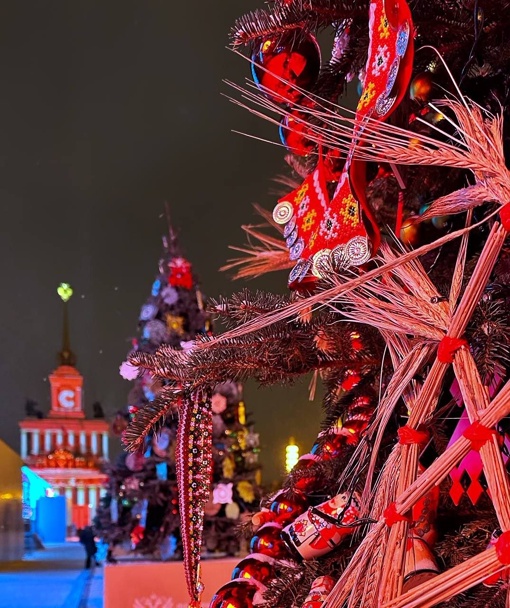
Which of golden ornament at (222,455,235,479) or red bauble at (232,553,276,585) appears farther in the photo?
golden ornament at (222,455,235,479)

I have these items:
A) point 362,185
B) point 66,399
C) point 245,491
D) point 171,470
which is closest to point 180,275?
point 171,470

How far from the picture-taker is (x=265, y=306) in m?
0.91

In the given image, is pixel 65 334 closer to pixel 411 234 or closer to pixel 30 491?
pixel 30 491

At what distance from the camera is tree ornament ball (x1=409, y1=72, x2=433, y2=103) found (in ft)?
3.27

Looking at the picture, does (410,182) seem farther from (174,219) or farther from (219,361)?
(174,219)

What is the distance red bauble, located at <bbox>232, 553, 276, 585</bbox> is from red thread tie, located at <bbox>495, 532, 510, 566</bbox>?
1.63 ft

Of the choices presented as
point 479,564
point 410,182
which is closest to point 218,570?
point 410,182

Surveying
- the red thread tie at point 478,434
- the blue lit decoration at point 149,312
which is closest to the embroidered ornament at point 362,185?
the red thread tie at point 478,434

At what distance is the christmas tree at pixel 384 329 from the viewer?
661 millimetres

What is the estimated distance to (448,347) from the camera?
68 centimetres

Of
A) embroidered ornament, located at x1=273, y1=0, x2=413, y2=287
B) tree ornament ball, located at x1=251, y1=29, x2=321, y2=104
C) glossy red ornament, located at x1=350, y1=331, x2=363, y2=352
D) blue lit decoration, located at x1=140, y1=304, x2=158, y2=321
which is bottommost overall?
glossy red ornament, located at x1=350, y1=331, x2=363, y2=352

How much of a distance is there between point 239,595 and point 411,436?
42 cm

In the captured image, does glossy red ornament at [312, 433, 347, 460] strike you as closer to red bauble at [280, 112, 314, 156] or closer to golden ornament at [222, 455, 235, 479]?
red bauble at [280, 112, 314, 156]

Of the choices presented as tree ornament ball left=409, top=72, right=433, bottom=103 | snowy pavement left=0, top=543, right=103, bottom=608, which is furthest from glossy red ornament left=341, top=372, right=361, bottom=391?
snowy pavement left=0, top=543, right=103, bottom=608
